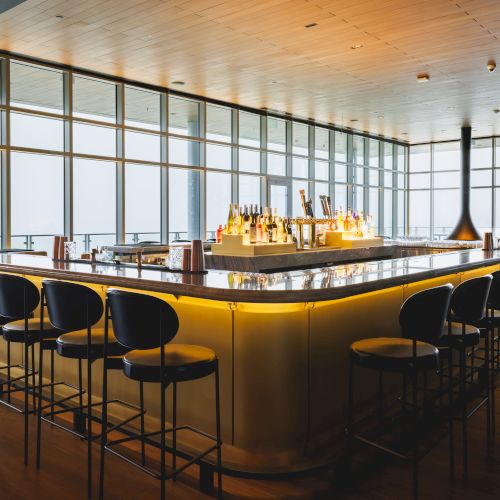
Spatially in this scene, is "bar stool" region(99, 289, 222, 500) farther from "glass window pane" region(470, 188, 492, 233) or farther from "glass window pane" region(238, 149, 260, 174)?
"glass window pane" region(470, 188, 492, 233)

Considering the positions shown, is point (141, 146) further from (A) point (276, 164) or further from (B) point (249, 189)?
(A) point (276, 164)

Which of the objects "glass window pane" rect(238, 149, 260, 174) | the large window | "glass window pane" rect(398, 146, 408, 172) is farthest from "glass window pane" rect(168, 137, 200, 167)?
"glass window pane" rect(398, 146, 408, 172)

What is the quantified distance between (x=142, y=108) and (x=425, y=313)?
7986 millimetres

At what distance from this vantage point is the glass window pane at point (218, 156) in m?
10.4

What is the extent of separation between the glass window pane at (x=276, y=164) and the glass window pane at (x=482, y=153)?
249 inches

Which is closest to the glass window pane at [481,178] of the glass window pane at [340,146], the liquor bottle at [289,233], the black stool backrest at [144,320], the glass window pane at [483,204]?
the glass window pane at [483,204]

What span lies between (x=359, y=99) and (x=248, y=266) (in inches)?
231

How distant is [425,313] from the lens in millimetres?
2600

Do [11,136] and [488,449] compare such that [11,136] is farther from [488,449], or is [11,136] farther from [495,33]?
[488,449]

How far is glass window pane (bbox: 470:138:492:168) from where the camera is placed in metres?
14.9

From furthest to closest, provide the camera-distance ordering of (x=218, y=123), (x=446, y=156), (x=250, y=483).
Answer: (x=446, y=156) < (x=218, y=123) < (x=250, y=483)

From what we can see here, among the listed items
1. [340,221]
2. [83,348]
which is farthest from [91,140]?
[83,348]

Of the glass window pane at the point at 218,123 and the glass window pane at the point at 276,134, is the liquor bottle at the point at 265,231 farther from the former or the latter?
the glass window pane at the point at 276,134

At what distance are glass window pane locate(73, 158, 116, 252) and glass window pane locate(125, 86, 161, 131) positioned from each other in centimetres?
99
